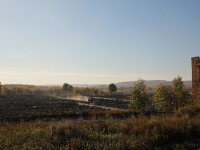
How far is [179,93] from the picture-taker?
922 inches

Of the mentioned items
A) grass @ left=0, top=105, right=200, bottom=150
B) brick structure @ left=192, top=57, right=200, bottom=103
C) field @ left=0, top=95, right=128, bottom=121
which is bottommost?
field @ left=0, top=95, right=128, bottom=121

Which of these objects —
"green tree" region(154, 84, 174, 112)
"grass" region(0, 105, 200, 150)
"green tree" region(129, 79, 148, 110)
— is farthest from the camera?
"green tree" region(129, 79, 148, 110)

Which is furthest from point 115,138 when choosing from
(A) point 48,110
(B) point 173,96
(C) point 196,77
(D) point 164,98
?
(A) point 48,110

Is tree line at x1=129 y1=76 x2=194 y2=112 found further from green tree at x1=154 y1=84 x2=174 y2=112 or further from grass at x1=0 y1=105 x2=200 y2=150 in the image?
grass at x1=0 y1=105 x2=200 y2=150

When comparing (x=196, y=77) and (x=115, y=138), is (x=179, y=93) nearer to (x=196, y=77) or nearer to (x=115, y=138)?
(x=196, y=77)

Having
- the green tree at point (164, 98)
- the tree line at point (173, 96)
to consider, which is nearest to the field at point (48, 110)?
the green tree at point (164, 98)

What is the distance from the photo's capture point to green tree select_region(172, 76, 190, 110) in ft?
76.2

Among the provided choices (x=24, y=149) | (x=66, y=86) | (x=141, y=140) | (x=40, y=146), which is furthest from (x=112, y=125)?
(x=66, y=86)

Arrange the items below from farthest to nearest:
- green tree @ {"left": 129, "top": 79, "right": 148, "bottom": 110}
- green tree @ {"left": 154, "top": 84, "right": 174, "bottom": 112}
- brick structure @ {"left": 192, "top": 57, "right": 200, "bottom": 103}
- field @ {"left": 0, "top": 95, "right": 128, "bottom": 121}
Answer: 1. green tree @ {"left": 129, "top": 79, "right": 148, "bottom": 110}
2. field @ {"left": 0, "top": 95, "right": 128, "bottom": 121}
3. green tree @ {"left": 154, "top": 84, "right": 174, "bottom": 112}
4. brick structure @ {"left": 192, "top": 57, "right": 200, "bottom": 103}

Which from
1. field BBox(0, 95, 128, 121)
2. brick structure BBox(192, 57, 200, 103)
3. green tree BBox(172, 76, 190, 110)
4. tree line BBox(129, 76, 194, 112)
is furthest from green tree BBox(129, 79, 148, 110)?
field BBox(0, 95, 128, 121)

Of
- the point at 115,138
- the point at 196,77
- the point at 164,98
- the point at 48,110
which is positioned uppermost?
the point at 196,77

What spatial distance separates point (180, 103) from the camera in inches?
909

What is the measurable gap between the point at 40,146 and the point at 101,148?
2557 mm

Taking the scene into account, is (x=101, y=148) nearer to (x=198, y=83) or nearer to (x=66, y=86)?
(x=198, y=83)
